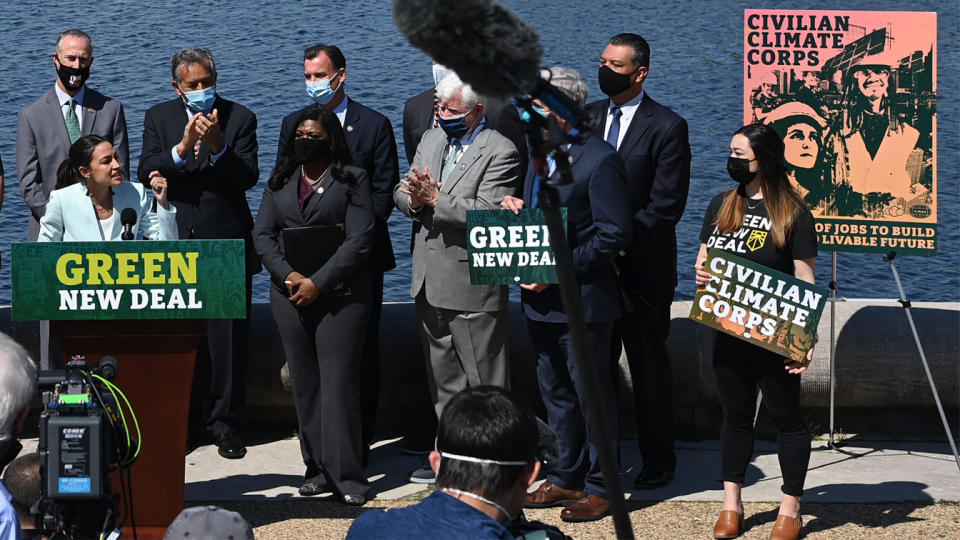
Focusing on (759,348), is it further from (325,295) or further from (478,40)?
(478,40)

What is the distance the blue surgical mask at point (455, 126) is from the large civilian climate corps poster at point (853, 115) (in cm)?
163

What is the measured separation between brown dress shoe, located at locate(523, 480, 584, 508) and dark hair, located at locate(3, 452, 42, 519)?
126 inches

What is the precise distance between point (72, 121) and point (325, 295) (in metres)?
1.99

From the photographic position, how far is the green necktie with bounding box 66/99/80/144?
793cm

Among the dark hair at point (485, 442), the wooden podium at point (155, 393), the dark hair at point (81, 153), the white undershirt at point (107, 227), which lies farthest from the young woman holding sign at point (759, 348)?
the dark hair at point (485, 442)

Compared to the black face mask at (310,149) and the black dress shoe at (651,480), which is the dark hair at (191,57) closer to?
the black face mask at (310,149)

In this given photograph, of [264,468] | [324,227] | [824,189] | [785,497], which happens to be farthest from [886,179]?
[264,468]

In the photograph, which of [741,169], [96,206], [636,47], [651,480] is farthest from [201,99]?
[651,480]

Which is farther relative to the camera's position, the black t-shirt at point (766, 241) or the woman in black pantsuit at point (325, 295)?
the woman in black pantsuit at point (325, 295)

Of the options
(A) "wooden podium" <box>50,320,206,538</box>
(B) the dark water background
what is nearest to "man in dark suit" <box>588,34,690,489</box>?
(A) "wooden podium" <box>50,320,206,538</box>

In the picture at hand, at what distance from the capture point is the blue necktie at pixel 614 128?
23.9ft

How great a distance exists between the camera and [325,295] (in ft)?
23.3

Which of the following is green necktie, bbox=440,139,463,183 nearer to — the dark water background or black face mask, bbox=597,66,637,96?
black face mask, bbox=597,66,637,96

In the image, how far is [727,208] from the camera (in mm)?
6590
